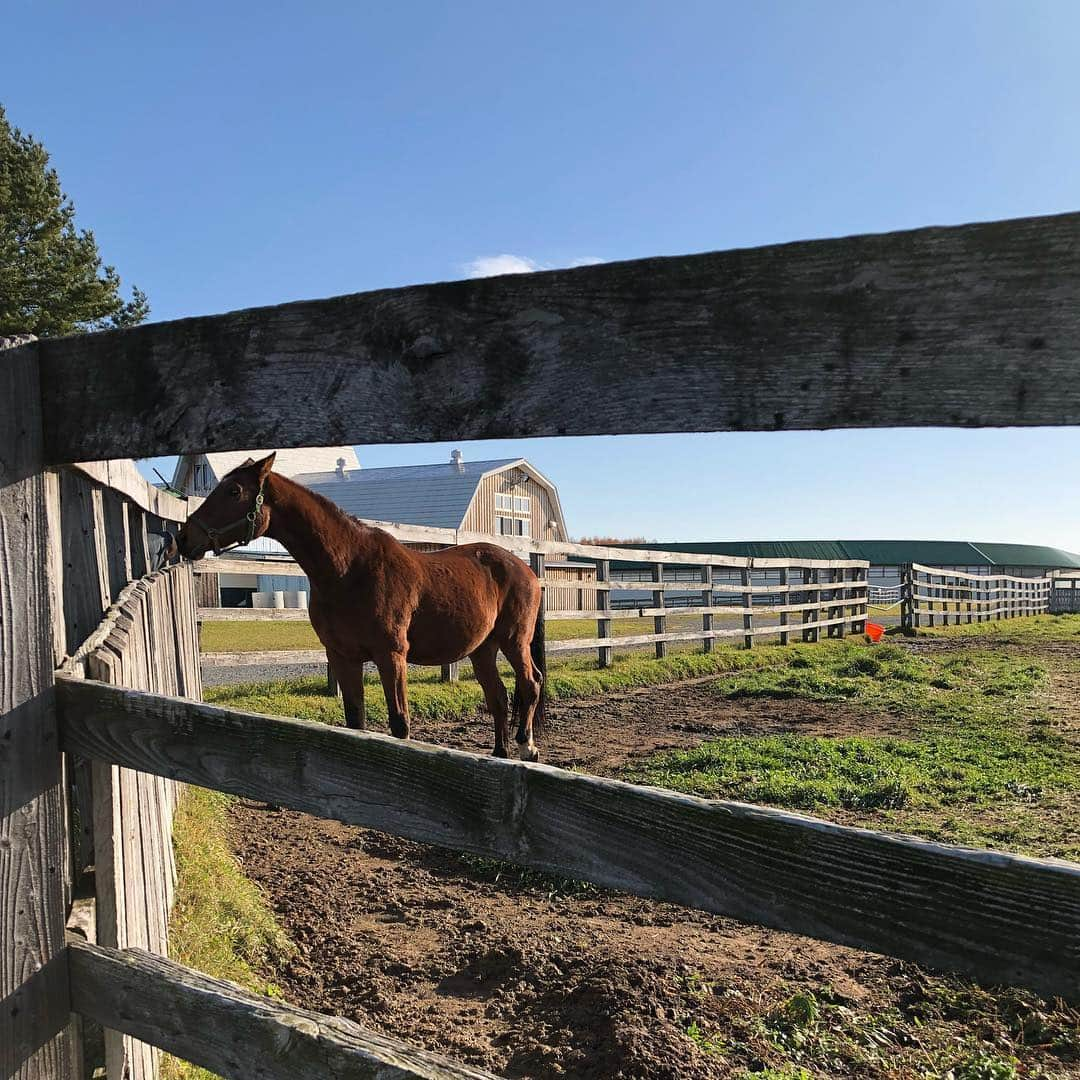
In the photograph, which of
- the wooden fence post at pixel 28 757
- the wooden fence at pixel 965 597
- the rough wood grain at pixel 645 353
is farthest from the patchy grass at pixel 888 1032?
the wooden fence at pixel 965 597

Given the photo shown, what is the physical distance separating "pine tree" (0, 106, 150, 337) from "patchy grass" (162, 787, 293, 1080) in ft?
73.0

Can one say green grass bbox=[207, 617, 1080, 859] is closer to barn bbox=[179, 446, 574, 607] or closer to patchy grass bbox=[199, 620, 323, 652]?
patchy grass bbox=[199, 620, 323, 652]

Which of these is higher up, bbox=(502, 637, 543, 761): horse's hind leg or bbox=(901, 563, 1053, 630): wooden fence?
bbox=(502, 637, 543, 761): horse's hind leg

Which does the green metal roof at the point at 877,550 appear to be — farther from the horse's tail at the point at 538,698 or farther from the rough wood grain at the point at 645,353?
the rough wood grain at the point at 645,353

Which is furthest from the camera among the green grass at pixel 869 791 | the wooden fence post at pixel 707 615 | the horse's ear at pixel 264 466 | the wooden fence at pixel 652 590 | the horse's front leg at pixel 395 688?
the wooden fence post at pixel 707 615

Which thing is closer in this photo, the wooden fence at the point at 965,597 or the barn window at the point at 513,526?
the wooden fence at the point at 965,597

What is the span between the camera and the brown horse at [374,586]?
4.06 m

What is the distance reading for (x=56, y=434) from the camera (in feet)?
6.10

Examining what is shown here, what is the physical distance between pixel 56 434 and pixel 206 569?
20.2 feet

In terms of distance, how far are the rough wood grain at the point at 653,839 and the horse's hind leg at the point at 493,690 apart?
4.45 m

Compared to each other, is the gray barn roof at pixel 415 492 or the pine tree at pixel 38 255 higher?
the pine tree at pixel 38 255

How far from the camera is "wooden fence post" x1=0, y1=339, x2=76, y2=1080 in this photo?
5.93 feet

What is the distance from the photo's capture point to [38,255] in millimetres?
23750

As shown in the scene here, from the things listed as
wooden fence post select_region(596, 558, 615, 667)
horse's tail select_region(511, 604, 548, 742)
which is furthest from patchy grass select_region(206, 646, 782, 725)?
horse's tail select_region(511, 604, 548, 742)
